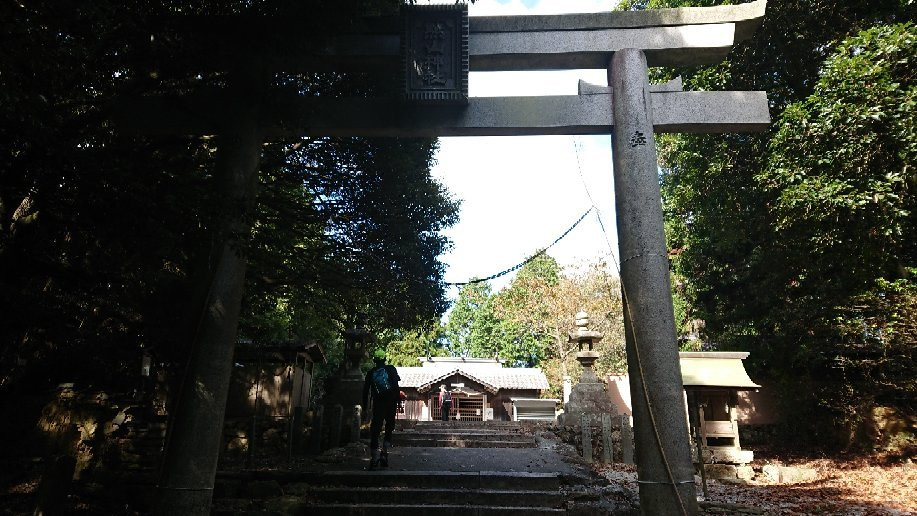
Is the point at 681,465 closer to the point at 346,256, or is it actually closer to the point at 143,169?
the point at 143,169

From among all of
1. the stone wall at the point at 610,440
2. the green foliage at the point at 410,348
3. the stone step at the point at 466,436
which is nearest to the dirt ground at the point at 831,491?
the stone wall at the point at 610,440

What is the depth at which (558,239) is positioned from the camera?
5848 mm

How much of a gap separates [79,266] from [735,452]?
12.8 metres

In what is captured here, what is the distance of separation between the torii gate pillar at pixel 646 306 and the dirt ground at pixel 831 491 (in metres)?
2.39

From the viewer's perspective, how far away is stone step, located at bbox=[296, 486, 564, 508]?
5.75m

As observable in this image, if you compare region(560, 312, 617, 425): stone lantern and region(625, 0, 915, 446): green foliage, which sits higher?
region(625, 0, 915, 446): green foliage

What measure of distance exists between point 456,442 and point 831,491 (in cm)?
730

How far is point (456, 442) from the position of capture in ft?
38.9

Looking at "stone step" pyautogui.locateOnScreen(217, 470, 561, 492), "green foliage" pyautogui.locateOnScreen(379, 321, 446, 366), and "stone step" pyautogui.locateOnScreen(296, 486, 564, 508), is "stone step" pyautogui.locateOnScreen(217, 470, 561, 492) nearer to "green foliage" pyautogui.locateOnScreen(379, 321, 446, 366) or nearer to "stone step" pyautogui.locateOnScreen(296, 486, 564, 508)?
"stone step" pyautogui.locateOnScreen(296, 486, 564, 508)

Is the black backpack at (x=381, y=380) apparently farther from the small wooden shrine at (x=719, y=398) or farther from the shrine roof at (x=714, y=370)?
the small wooden shrine at (x=719, y=398)

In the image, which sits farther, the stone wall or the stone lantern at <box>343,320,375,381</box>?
the stone lantern at <box>343,320,375,381</box>

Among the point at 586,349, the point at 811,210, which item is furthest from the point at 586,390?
the point at 811,210

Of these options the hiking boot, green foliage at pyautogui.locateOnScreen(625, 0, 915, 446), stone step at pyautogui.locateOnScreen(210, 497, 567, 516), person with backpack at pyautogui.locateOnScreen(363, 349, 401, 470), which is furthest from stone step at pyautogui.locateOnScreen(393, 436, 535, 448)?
green foliage at pyautogui.locateOnScreen(625, 0, 915, 446)

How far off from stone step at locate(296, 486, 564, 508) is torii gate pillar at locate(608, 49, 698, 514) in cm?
146
